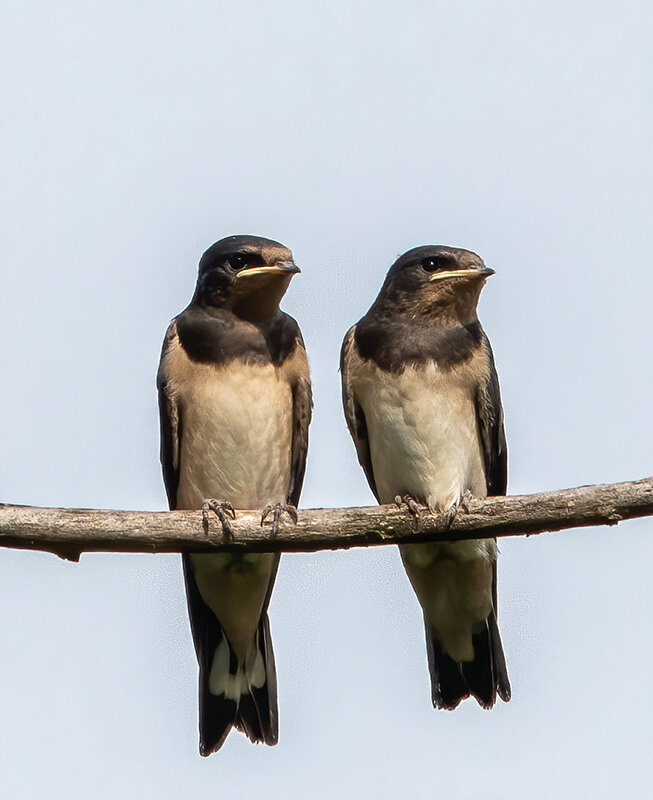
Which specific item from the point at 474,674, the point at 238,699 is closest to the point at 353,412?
the point at 474,674

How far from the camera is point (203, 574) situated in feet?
39.5

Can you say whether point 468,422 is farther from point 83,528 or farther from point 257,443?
point 83,528

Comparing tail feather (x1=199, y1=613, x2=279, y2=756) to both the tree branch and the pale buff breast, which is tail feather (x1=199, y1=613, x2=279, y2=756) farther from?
the tree branch

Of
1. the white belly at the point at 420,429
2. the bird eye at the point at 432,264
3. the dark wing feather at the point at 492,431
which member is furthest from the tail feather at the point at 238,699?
the bird eye at the point at 432,264

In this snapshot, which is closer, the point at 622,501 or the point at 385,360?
the point at 622,501

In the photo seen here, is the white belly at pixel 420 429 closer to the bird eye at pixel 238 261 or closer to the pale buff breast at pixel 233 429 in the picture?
the pale buff breast at pixel 233 429

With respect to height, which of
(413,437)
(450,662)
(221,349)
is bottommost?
(450,662)

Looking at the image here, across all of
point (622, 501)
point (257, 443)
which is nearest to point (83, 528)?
point (257, 443)

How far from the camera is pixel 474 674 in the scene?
12.1m

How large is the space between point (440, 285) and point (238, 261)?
1582 mm

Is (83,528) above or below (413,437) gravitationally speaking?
below

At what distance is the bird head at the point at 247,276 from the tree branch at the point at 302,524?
2.20 m

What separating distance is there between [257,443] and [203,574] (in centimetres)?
133

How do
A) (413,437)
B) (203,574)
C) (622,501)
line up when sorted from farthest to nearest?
(203,574) → (413,437) → (622,501)
